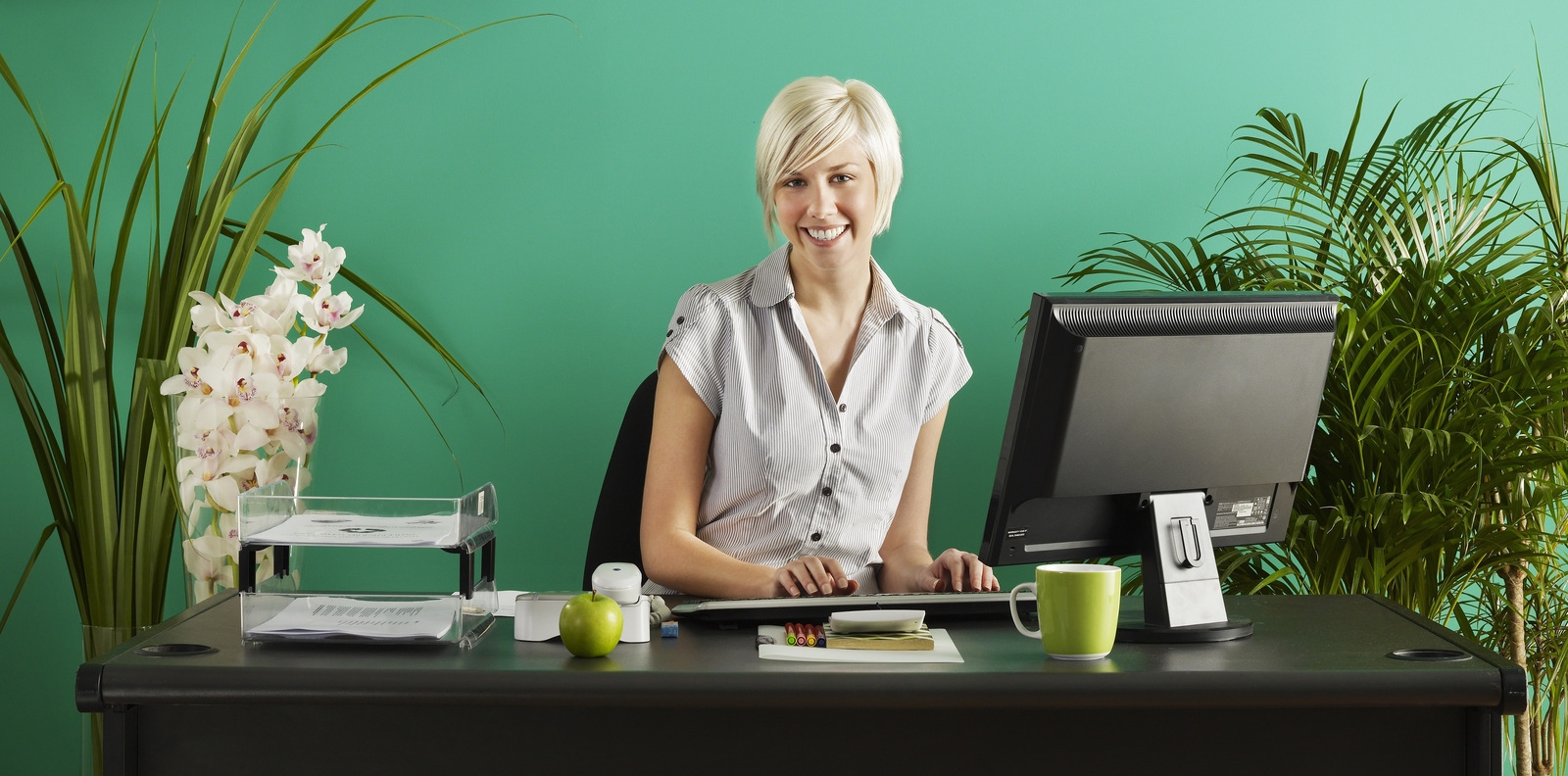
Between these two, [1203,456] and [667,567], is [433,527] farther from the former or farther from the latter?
[1203,456]

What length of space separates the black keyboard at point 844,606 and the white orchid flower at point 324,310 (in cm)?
95

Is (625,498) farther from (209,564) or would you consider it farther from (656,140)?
(656,140)

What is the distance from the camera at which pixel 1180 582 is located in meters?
1.28

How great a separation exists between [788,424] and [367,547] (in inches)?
30.0

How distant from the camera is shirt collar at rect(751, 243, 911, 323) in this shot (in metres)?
1.88

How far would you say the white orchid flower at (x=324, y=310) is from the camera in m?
1.95

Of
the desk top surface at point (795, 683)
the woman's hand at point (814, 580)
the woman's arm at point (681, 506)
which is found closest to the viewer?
the desk top surface at point (795, 683)

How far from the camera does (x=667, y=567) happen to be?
1.74 metres

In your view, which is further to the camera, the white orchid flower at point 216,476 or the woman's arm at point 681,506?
the white orchid flower at point 216,476

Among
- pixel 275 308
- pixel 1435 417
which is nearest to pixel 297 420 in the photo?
pixel 275 308

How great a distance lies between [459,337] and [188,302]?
0.63 metres

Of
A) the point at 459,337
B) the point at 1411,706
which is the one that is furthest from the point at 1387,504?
the point at 459,337

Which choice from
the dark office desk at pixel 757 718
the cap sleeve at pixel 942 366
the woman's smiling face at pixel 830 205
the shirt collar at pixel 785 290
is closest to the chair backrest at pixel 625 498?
the shirt collar at pixel 785 290

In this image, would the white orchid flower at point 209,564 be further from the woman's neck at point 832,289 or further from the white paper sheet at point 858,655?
the white paper sheet at point 858,655
